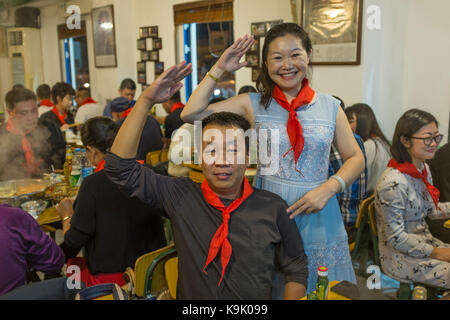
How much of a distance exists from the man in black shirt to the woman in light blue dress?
0.09 meters

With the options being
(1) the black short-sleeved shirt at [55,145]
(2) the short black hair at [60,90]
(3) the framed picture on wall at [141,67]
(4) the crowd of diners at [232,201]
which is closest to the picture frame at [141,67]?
(3) the framed picture on wall at [141,67]

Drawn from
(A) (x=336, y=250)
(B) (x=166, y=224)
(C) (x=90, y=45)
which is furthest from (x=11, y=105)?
(C) (x=90, y=45)

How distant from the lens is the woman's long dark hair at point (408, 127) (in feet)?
6.48

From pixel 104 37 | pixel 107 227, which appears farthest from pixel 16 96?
pixel 104 37

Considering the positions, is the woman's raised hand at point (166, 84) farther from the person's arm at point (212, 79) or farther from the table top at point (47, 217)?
the table top at point (47, 217)

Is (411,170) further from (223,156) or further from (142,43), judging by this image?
(142,43)

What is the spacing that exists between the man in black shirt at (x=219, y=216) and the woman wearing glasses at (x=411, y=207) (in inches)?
34.4

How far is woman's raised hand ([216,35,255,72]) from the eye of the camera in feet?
4.13

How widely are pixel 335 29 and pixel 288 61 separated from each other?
8.18 feet

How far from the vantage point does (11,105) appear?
8.80 ft

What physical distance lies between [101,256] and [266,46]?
3.72ft

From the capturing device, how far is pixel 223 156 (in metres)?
1.20

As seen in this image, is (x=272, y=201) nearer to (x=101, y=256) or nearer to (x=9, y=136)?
(x=101, y=256)

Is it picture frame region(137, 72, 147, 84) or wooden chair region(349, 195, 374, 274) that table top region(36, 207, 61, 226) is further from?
picture frame region(137, 72, 147, 84)
